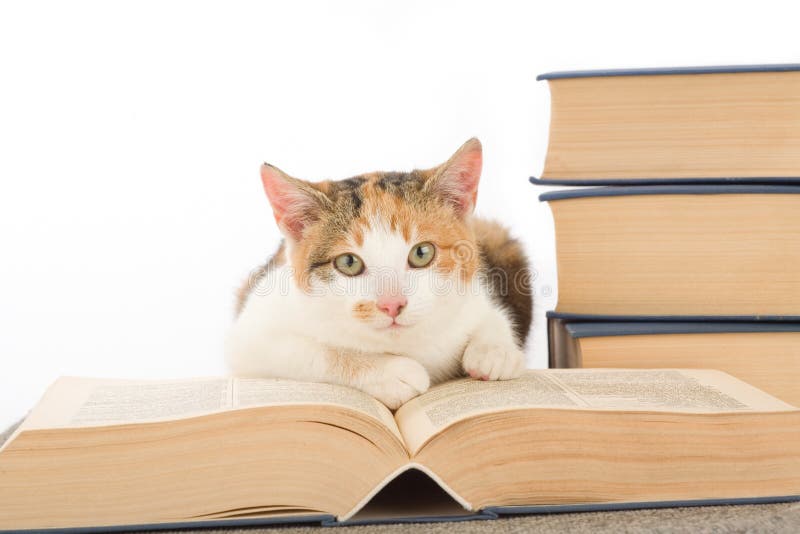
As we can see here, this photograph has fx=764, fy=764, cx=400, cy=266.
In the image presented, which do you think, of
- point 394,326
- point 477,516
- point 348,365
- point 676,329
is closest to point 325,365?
point 348,365

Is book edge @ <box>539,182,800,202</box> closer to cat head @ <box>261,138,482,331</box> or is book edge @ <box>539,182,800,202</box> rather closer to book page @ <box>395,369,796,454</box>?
cat head @ <box>261,138,482,331</box>

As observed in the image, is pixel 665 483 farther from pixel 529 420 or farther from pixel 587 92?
pixel 587 92

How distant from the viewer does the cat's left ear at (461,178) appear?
136cm

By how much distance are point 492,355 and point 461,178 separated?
33 centimetres

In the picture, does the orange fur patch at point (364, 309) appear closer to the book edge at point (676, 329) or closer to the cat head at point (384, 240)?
the cat head at point (384, 240)

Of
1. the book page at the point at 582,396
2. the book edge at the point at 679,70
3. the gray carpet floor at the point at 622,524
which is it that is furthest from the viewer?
the book edge at the point at 679,70

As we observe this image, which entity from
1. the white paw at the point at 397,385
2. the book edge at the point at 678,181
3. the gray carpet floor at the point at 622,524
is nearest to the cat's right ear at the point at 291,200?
the white paw at the point at 397,385

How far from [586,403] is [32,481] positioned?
2.46 feet

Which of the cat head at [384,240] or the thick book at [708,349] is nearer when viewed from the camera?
the cat head at [384,240]

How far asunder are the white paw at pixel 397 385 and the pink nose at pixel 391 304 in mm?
Result: 102

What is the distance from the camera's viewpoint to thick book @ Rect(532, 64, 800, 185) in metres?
1.48

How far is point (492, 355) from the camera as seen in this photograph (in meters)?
1.34

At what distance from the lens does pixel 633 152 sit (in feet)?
5.02

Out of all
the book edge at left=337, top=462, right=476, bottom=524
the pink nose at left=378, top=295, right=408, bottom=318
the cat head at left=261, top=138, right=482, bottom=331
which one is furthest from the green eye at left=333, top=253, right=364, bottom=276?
the book edge at left=337, top=462, right=476, bottom=524
